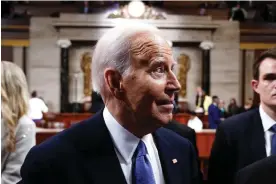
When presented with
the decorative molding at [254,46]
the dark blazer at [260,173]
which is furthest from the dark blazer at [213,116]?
the dark blazer at [260,173]

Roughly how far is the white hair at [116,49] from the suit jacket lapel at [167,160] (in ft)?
1.02

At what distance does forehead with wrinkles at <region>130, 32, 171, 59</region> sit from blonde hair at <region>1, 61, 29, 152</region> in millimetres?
1149

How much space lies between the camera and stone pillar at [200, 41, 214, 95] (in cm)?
1650

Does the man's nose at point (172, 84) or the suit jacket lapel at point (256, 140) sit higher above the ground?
the man's nose at point (172, 84)

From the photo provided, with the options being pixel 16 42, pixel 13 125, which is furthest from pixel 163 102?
pixel 16 42

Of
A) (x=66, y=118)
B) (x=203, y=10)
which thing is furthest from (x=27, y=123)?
(x=203, y=10)

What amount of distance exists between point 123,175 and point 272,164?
1.57 feet

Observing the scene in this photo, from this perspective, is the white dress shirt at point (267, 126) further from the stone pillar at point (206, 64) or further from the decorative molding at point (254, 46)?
the decorative molding at point (254, 46)

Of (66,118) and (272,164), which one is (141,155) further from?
(66,118)

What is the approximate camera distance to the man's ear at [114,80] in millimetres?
1531

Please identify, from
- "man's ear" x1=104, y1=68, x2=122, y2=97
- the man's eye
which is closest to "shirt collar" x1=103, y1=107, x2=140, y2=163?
"man's ear" x1=104, y1=68, x2=122, y2=97

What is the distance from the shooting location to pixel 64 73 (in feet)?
53.7

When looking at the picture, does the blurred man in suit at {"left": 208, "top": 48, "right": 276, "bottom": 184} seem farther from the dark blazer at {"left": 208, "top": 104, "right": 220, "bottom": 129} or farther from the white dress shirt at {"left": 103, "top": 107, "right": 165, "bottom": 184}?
the dark blazer at {"left": 208, "top": 104, "right": 220, "bottom": 129}

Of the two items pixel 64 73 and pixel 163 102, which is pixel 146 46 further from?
pixel 64 73
